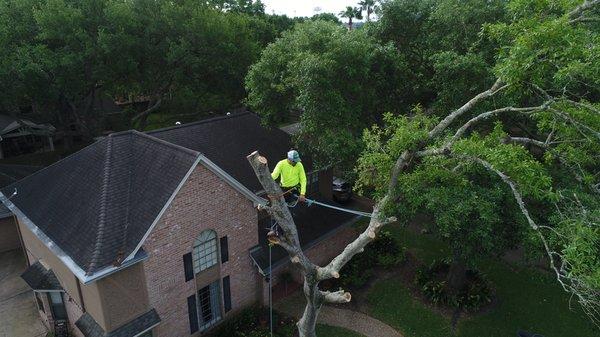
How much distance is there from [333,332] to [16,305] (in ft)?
50.6

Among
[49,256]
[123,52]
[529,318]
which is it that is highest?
[123,52]

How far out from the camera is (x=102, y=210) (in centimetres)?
1459

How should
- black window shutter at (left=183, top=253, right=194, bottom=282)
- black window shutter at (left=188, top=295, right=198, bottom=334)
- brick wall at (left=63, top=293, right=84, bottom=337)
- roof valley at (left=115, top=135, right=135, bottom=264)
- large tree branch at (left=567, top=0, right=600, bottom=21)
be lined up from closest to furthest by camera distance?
large tree branch at (left=567, top=0, right=600, bottom=21)
roof valley at (left=115, top=135, right=135, bottom=264)
black window shutter at (left=183, top=253, right=194, bottom=282)
brick wall at (left=63, top=293, right=84, bottom=337)
black window shutter at (left=188, top=295, right=198, bottom=334)

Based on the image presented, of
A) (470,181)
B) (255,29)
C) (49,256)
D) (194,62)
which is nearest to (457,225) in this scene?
(470,181)

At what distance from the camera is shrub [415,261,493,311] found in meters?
19.8

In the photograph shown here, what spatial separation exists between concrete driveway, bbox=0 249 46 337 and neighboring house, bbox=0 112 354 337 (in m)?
1.09

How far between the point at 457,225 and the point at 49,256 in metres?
16.0

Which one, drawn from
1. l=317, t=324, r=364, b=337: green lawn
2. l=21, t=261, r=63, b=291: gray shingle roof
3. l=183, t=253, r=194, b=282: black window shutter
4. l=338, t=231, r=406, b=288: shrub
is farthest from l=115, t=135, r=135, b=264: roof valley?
l=338, t=231, r=406, b=288: shrub

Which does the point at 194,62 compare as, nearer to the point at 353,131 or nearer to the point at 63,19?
the point at 63,19

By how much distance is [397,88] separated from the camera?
2297 cm

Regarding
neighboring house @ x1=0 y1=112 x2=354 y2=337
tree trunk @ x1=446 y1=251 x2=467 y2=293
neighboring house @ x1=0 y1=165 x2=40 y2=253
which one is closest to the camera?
neighboring house @ x1=0 y1=112 x2=354 y2=337

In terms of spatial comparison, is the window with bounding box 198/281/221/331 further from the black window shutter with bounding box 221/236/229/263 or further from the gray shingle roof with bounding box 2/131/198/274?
the gray shingle roof with bounding box 2/131/198/274

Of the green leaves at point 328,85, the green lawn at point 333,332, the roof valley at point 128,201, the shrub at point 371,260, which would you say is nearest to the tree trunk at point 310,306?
the green lawn at point 333,332

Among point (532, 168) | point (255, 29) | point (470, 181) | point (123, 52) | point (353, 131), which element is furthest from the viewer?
point (255, 29)
